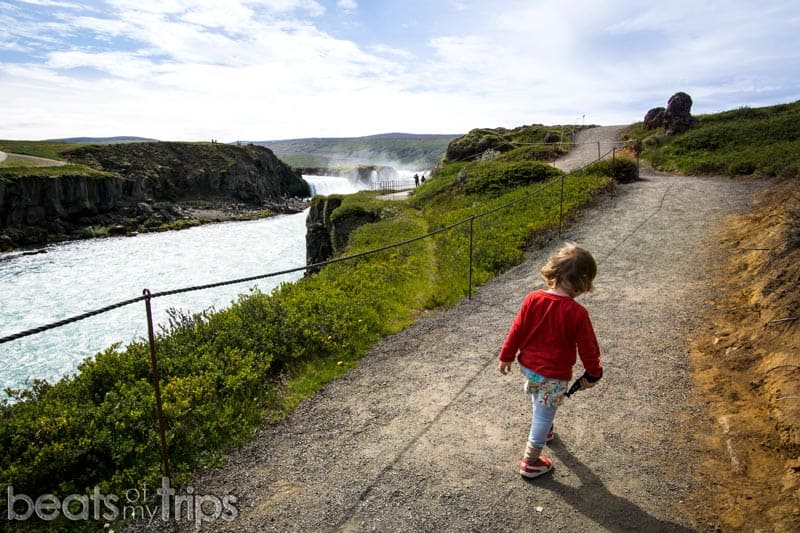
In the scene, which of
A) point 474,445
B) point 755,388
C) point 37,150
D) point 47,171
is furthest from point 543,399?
point 37,150

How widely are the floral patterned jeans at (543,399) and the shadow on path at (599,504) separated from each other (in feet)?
1.32

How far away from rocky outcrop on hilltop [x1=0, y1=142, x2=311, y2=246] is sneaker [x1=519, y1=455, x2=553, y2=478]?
5668 cm

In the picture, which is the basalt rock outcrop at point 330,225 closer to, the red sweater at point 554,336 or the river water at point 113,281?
the river water at point 113,281

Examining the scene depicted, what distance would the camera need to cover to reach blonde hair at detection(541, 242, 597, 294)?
342cm

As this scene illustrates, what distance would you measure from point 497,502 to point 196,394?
366cm

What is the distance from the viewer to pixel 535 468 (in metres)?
3.84

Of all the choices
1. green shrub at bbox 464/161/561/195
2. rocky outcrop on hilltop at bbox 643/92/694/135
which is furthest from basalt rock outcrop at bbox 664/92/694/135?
green shrub at bbox 464/161/561/195

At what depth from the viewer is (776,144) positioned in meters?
21.2

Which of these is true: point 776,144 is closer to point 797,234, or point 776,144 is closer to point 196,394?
point 797,234

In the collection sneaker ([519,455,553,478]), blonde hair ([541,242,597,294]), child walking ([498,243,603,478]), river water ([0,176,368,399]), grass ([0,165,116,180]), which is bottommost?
river water ([0,176,368,399])

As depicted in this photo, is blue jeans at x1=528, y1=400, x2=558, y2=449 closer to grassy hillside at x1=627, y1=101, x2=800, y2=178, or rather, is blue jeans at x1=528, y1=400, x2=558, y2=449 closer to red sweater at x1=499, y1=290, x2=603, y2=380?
red sweater at x1=499, y1=290, x2=603, y2=380

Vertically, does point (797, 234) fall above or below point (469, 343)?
above

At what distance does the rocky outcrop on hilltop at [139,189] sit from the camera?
159ft

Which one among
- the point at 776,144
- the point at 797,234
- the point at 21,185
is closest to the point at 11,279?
the point at 21,185
